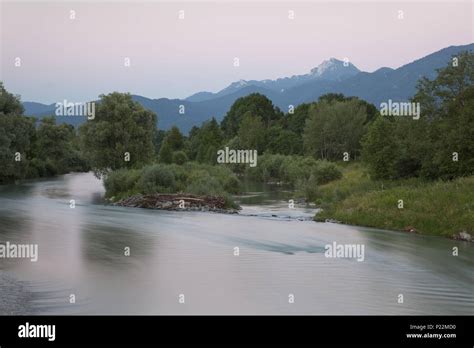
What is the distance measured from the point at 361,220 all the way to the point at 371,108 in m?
66.8

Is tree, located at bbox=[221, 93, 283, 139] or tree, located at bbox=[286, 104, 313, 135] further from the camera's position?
tree, located at bbox=[221, 93, 283, 139]

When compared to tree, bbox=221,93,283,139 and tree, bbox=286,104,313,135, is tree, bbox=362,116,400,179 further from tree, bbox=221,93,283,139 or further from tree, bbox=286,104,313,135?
tree, bbox=221,93,283,139

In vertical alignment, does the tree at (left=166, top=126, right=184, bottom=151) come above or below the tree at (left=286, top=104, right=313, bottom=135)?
below

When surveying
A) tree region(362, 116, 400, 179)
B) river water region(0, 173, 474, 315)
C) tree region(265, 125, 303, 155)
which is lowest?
river water region(0, 173, 474, 315)

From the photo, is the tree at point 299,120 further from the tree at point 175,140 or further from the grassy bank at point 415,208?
the grassy bank at point 415,208

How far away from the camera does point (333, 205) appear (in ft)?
119

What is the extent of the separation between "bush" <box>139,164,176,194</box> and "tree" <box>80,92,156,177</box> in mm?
11078

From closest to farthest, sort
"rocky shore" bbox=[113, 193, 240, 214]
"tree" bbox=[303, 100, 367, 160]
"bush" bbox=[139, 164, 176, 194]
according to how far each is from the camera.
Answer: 1. "rocky shore" bbox=[113, 193, 240, 214]
2. "bush" bbox=[139, 164, 176, 194]
3. "tree" bbox=[303, 100, 367, 160]

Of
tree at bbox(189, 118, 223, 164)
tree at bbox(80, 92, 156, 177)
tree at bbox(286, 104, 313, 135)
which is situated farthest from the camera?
tree at bbox(286, 104, 313, 135)

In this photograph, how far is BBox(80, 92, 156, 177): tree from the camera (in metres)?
58.8

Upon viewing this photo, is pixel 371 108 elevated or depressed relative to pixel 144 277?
elevated

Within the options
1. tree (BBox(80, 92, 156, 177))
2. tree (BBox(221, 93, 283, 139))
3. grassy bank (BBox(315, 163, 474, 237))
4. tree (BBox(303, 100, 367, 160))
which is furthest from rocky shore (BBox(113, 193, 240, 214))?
tree (BBox(221, 93, 283, 139))

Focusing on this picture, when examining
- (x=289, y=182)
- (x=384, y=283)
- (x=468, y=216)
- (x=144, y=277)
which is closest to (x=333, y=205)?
(x=468, y=216)
